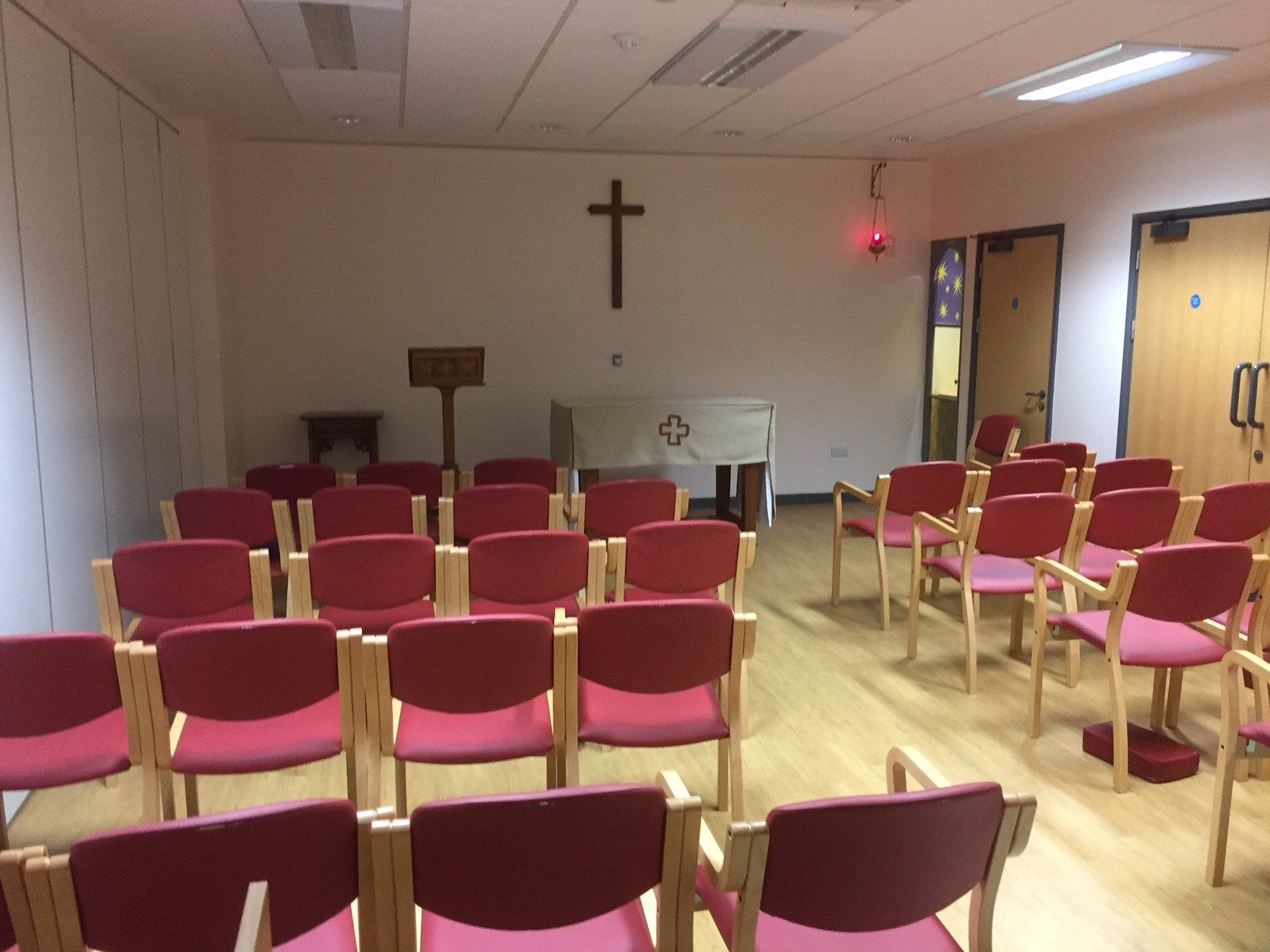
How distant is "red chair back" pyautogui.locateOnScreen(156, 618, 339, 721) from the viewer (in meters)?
2.53

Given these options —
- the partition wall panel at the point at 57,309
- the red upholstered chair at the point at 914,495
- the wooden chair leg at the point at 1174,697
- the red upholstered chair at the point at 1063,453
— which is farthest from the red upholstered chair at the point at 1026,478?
the partition wall panel at the point at 57,309

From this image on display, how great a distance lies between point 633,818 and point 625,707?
1278mm

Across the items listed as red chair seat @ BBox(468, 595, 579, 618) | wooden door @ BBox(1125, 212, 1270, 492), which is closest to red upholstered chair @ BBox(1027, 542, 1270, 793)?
red chair seat @ BBox(468, 595, 579, 618)

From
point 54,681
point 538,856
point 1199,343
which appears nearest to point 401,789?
point 54,681

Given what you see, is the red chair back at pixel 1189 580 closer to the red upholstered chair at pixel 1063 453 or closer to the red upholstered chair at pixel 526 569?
the red upholstered chair at pixel 526 569

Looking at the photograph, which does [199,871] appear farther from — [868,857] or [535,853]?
[868,857]

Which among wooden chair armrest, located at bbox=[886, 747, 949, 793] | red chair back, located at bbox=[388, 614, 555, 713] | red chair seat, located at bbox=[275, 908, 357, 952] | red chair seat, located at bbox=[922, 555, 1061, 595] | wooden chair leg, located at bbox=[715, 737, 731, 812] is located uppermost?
red chair back, located at bbox=[388, 614, 555, 713]

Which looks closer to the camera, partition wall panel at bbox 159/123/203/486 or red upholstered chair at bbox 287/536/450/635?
red upholstered chair at bbox 287/536/450/635

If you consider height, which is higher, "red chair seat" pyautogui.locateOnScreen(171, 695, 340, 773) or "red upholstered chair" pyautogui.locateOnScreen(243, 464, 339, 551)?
"red upholstered chair" pyautogui.locateOnScreen(243, 464, 339, 551)

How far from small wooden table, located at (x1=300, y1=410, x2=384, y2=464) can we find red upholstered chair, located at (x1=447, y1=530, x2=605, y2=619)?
428 centimetres

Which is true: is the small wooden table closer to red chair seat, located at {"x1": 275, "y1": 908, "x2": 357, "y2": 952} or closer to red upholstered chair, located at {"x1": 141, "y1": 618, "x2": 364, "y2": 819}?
red upholstered chair, located at {"x1": 141, "y1": 618, "x2": 364, "y2": 819}

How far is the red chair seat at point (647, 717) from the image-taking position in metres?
Answer: 2.81

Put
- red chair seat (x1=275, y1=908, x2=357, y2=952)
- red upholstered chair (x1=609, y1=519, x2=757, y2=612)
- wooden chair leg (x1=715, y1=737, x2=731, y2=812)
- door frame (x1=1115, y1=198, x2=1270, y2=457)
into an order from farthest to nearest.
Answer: door frame (x1=1115, y1=198, x2=1270, y2=457) → red upholstered chair (x1=609, y1=519, x2=757, y2=612) → wooden chair leg (x1=715, y1=737, x2=731, y2=812) → red chair seat (x1=275, y1=908, x2=357, y2=952)

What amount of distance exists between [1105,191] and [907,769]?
5917 mm
